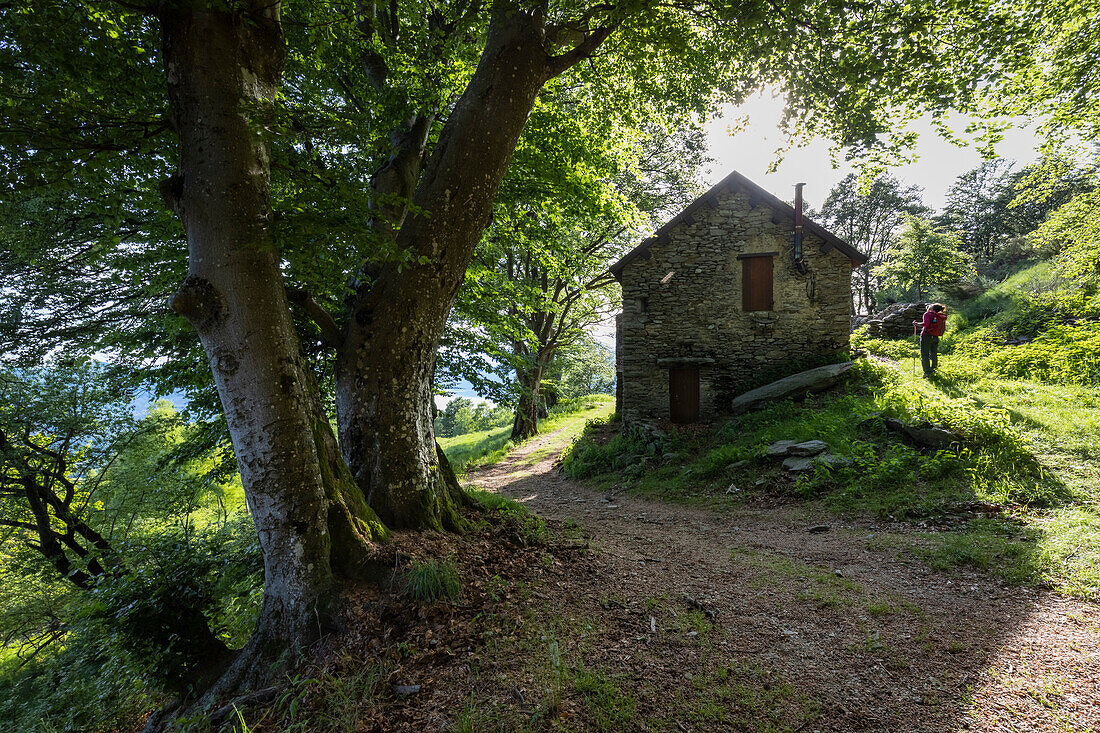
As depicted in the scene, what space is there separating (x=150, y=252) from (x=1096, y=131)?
16.2 meters

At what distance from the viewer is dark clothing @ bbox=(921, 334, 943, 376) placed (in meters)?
10.6

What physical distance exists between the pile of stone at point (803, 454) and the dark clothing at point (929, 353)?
5379 millimetres

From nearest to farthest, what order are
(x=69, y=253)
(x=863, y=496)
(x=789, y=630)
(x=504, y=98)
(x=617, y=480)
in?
(x=789, y=630)
(x=504, y=98)
(x=863, y=496)
(x=69, y=253)
(x=617, y=480)

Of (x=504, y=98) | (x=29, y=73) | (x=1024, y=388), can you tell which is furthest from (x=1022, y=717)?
(x=1024, y=388)

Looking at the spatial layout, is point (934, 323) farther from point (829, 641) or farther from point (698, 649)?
point (698, 649)

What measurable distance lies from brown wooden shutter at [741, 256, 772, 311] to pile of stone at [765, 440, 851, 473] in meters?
5.43

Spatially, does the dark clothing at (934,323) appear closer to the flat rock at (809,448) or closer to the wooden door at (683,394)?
the flat rock at (809,448)

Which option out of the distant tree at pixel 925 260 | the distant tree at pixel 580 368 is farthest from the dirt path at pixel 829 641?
the distant tree at pixel 925 260

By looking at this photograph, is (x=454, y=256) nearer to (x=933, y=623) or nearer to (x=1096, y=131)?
(x=933, y=623)

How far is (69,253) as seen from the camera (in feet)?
24.2

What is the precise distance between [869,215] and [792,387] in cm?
3638

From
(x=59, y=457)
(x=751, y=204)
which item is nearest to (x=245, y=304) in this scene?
(x=59, y=457)

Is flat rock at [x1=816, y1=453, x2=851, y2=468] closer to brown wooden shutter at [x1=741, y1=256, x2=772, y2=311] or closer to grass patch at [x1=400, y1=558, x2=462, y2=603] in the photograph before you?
brown wooden shutter at [x1=741, y1=256, x2=772, y2=311]

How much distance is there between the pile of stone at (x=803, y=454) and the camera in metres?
7.22
